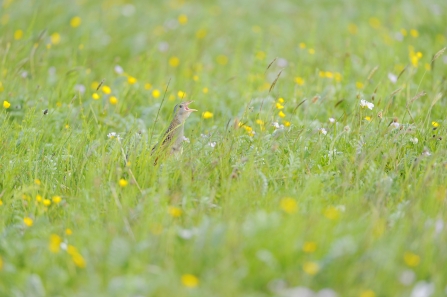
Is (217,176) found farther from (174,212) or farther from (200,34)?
(200,34)

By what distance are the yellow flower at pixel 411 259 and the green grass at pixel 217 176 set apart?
0.01 meters

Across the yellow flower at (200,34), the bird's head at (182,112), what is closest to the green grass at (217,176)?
the bird's head at (182,112)

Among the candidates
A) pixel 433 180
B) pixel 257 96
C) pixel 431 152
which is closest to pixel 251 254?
pixel 433 180

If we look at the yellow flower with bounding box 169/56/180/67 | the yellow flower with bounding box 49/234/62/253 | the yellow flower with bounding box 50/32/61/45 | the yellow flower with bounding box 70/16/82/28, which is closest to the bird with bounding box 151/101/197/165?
the yellow flower with bounding box 49/234/62/253

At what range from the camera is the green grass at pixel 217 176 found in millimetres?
3020

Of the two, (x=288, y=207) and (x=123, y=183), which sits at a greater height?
(x=288, y=207)

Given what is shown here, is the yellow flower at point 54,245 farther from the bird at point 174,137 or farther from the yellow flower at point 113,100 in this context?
the yellow flower at point 113,100

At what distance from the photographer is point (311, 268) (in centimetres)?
290

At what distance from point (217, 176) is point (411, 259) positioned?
1.43 meters

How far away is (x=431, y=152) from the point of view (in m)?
4.41

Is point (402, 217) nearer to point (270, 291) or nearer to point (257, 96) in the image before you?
point (270, 291)

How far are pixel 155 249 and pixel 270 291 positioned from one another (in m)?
0.58

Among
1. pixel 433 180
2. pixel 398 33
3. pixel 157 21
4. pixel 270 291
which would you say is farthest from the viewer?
pixel 157 21

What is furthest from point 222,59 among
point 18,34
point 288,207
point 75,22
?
point 288,207
